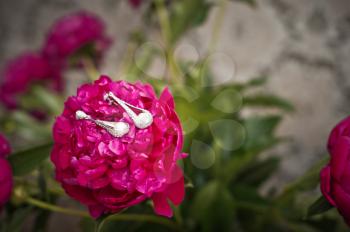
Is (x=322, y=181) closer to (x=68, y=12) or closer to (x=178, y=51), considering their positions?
(x=178, y=51)

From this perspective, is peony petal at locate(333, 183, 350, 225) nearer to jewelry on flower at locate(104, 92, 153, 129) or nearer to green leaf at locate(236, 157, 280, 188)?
jewelry on flower at locate(104, 92, 153, 129)

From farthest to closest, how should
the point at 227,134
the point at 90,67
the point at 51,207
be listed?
the point at 90,67
the point at 227,134
the point at 51,207

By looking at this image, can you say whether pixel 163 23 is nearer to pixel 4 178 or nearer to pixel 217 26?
pixel 217 26

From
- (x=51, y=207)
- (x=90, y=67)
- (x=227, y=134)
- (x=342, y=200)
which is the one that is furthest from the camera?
(x=90, y=67)

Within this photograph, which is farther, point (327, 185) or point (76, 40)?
point (76, 40)

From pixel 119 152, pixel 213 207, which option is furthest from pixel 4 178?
pixel 213 207

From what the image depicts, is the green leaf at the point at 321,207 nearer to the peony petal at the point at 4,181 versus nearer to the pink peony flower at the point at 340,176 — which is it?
the pink peony flower at the point at 340,176

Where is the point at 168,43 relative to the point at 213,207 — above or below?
above

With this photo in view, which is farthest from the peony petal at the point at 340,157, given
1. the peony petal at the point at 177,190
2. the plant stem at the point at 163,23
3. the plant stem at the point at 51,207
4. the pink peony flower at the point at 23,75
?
the pink peony flower at the point at 23,75
